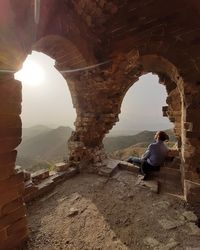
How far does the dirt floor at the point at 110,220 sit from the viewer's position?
255 centimetres

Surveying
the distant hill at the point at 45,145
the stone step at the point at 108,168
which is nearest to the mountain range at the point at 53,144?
the distant hill at the point at 45,145

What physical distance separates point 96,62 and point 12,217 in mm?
4106

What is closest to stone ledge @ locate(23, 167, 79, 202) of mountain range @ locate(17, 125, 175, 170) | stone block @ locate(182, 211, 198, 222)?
stone block @ locate(182, 211, 198, 222)

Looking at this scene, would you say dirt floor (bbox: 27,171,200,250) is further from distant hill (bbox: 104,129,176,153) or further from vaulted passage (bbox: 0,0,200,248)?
distant hill (bbox: 104,129,176,153)

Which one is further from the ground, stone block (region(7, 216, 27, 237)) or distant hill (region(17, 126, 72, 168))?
stone block (region(7, 216, 27, 237))

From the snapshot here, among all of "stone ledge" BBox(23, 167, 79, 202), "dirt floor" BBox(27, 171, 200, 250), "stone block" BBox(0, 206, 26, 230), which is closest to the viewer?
"stone block" BBox(0, 206, 26, 230)

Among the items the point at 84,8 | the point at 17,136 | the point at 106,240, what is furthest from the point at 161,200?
the point at 84,8

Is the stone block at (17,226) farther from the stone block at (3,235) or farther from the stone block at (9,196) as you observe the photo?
the stone block at (9,196)

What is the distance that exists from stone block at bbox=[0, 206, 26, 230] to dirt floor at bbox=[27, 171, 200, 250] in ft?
1.52

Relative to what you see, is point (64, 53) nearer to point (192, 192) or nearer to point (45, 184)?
point (45, 184)

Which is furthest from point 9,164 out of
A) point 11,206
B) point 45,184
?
point 45,184

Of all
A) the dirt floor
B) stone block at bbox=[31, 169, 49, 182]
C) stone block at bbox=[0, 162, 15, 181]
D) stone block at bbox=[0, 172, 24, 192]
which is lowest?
the dirt floor

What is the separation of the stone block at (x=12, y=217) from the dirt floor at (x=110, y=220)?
1.52 feet

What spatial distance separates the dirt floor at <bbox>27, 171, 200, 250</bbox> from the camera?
8.35ft
